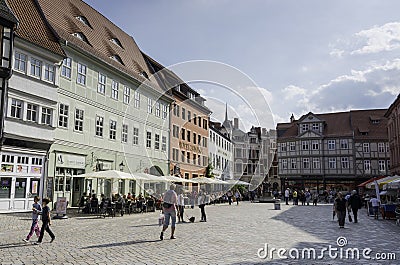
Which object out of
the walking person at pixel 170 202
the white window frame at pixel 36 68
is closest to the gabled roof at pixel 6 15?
the white window frame at pixel 36 68

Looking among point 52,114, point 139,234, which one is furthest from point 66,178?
point 139,234

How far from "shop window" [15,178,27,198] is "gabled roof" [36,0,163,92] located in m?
9.30

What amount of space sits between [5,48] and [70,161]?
26.7 feet

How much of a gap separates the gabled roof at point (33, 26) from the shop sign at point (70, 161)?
21.4 ft

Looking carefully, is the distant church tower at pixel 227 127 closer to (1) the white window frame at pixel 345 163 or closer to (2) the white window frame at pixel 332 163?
(1) the white window frame at pixel 345 163

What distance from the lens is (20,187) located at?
71.3 feet

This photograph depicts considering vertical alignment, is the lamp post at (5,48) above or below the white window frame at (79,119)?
above

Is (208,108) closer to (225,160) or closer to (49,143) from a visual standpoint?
(225,160)

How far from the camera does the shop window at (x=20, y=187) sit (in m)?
21.5

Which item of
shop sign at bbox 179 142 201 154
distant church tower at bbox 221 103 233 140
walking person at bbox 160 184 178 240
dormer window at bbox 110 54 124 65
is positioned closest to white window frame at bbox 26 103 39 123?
dormer window at bbox 110 54 124 65

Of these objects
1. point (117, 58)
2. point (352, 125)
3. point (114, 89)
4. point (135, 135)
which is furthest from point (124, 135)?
point (352, 125)

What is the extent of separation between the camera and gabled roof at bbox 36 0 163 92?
26.3 m

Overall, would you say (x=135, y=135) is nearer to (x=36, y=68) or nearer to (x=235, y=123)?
(x=36, y=68)

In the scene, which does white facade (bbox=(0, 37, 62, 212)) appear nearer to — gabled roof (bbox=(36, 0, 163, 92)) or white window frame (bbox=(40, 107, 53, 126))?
white window frame (bbox=(40, 107, 53, 126))
